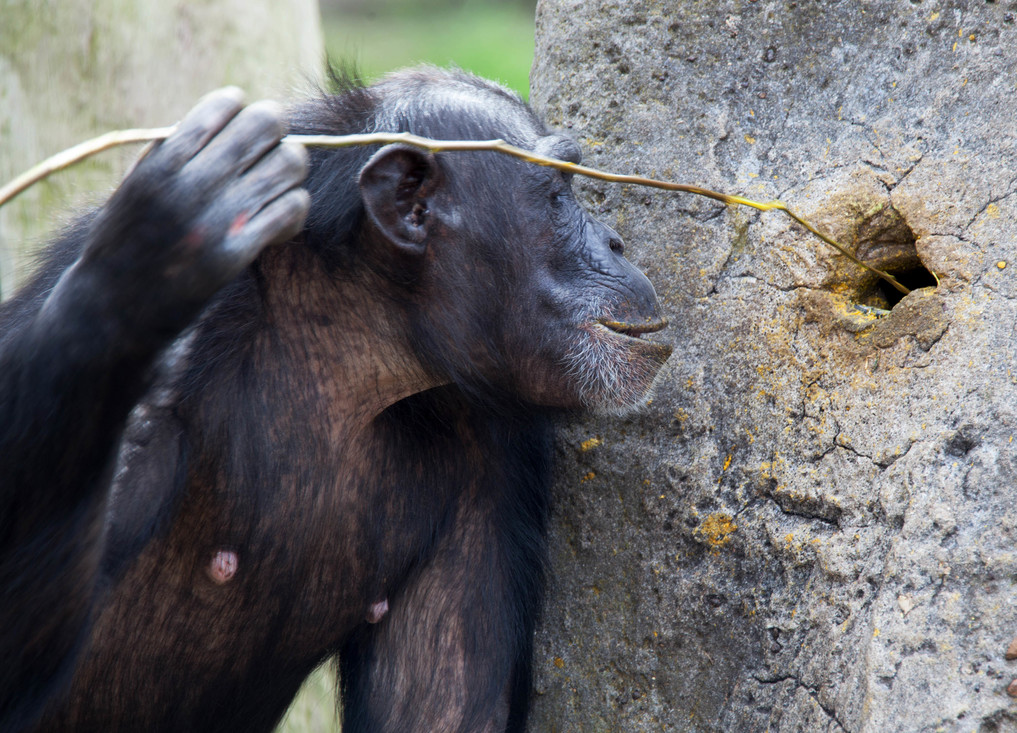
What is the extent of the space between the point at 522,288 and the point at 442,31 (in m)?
12.6

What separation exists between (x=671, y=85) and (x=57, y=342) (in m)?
1.56

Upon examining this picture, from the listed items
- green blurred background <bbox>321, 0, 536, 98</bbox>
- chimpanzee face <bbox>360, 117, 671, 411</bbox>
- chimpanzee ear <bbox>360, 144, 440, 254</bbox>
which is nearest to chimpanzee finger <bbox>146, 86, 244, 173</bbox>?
chimpanzee ear <bbox>360, 144, 440, 254</bbox>

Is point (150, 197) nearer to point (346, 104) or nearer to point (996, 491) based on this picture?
point (346, 104)

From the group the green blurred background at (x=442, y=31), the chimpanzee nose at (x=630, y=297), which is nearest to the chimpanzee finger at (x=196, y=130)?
the chimpanzee nose at (x=630, y=297)

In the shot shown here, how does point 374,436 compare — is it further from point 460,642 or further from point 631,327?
point 631,327

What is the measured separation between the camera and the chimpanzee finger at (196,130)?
1.67m

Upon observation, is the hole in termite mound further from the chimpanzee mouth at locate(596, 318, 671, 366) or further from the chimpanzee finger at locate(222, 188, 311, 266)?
the chimpanzee finger at locate(222, 188, 311, 266)

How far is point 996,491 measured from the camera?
5.88 feet

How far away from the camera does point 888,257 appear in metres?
2.22

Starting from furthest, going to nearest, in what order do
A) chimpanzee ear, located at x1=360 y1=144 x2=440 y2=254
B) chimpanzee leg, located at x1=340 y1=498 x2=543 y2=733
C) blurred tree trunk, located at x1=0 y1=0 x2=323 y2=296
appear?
blurred tree trunk, located at x1=0 y1=0 x2=323 y2=296 < chimpanzee leg, located at x1=340 y1=498 x2=543 y2=733 < chimpanzee ear, located at x1=360 y1=144 x2=440 y2=254

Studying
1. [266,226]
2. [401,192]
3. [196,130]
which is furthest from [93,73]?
[266,226]

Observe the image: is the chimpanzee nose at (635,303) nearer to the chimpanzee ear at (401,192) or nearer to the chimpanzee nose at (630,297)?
the chimpanzee nose at (630,297)

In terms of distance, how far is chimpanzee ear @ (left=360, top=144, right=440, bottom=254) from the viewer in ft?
7.11

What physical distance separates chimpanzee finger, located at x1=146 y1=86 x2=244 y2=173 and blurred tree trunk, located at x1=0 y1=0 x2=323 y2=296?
2.74 metres
